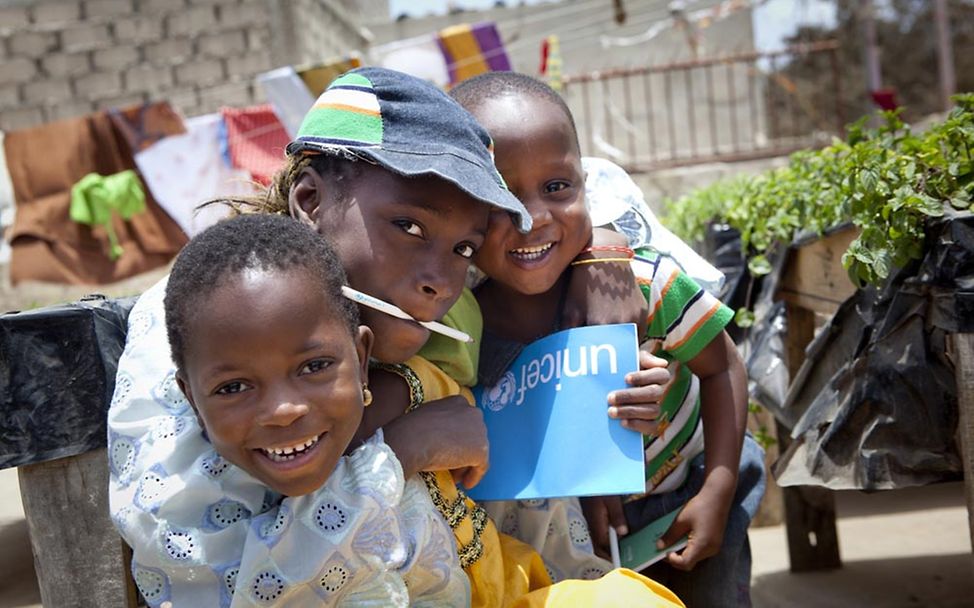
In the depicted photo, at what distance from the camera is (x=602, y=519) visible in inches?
81.7

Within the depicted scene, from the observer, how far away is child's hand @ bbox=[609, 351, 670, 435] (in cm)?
185

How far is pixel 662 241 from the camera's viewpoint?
7.27 feet

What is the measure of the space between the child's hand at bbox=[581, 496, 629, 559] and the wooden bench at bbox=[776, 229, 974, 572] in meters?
0.73

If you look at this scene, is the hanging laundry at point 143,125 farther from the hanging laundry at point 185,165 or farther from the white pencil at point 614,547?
the white pencil at point 614,547

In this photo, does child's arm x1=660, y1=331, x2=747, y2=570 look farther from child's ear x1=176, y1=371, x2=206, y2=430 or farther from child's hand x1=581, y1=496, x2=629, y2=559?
child's ear x1=176, y1=371, x2=206, y2=430

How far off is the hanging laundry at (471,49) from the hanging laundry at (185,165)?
2286 mm

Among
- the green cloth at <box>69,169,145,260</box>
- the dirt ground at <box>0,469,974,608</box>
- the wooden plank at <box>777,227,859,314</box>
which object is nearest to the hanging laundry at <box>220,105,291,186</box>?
the green cloth at <box>69,169,145,260</box>

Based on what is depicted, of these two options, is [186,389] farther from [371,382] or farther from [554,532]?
[554,532]

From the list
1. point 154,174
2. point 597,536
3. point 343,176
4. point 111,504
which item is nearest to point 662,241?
point 597,536

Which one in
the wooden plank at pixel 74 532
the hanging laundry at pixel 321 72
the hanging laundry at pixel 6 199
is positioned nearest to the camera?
the wooden plank at pixel 74 532

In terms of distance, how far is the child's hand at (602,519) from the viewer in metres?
2.07

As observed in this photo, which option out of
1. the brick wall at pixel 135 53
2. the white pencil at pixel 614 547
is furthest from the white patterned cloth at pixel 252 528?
the brick wall at pixel 135 53

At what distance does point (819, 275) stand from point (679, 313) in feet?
3.48

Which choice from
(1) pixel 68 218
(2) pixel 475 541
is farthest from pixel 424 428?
(1) pixel 68 218
